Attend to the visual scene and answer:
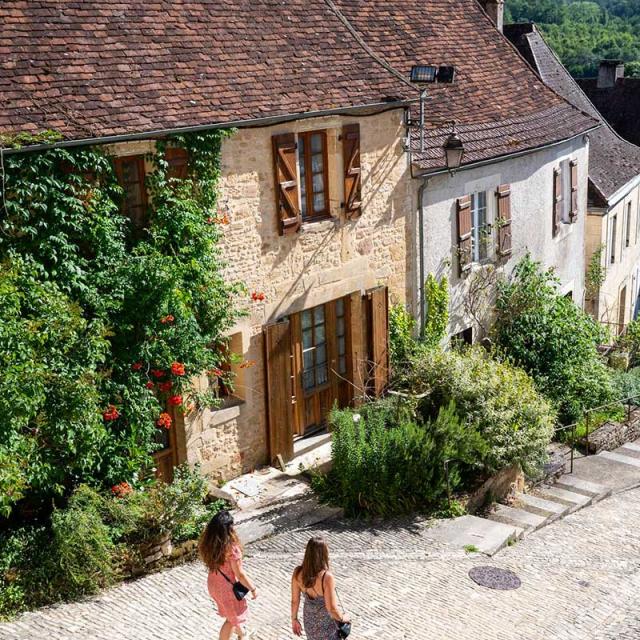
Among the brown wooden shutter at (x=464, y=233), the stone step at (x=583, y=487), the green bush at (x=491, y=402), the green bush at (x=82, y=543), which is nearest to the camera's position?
the green bush at (x=82, y=543)

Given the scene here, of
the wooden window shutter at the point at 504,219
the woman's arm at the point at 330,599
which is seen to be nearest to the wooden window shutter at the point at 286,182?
the wooden window shutter at the point at 504,219

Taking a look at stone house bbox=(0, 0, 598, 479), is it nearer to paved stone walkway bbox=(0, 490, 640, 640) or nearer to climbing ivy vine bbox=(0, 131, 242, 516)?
climbing ivy vine bbox=(0, 131, 242, 516)

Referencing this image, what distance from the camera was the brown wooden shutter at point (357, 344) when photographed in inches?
548

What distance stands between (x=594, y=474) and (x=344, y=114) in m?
6.89

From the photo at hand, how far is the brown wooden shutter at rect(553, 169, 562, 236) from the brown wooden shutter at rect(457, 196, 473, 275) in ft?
11.5

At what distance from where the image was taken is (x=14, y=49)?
1010 centimetres

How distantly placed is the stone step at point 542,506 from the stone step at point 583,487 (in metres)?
0.77

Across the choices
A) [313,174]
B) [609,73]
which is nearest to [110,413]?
[313,174]

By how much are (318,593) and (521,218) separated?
1162cm

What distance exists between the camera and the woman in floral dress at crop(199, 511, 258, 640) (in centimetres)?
748

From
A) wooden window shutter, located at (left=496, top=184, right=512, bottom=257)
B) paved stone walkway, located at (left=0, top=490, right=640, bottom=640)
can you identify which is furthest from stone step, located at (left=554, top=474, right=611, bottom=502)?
wooden window shutter, located at (left=496, top=184, right=512, bottom=257)

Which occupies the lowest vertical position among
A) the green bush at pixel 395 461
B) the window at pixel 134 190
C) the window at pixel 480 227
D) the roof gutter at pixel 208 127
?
the green bush at pixel 395 461

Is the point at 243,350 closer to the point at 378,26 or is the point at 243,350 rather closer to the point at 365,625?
the point at 365,625

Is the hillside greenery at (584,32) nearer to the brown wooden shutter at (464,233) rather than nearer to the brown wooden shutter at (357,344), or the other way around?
the brown wooden shutter at (464,233)
